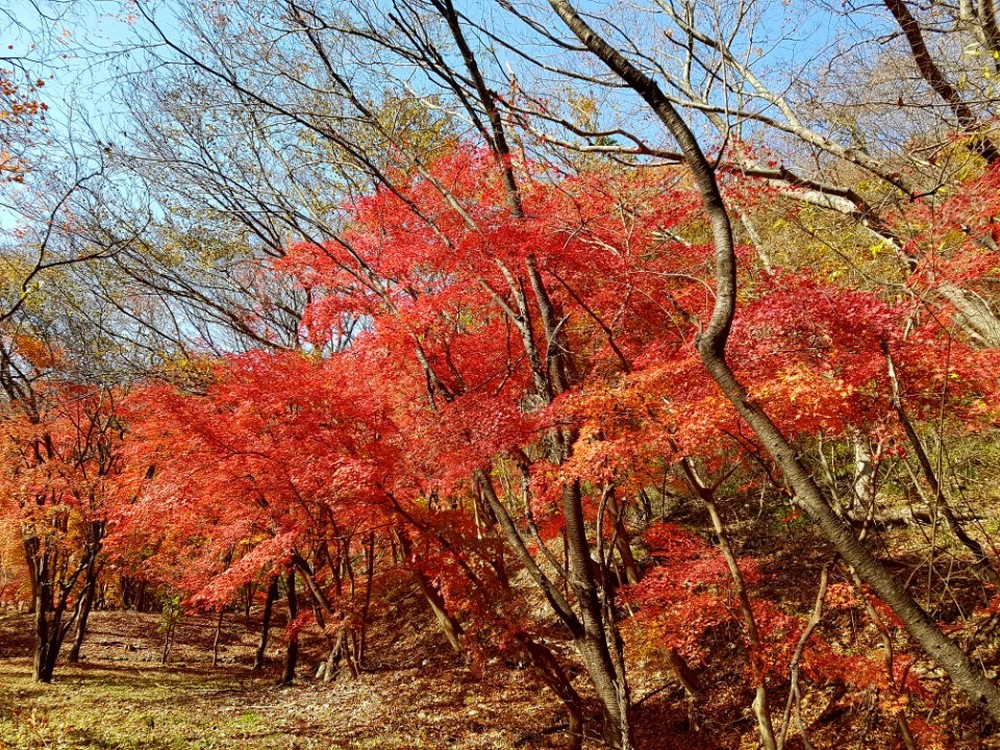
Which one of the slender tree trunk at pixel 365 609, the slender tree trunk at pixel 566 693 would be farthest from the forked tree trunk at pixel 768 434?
→ the slender tree trunk at pixel 365 609

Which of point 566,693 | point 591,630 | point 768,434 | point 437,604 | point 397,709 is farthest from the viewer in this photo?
point 437,604

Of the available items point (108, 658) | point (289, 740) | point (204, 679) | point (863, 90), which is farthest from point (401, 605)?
point (863, 90)

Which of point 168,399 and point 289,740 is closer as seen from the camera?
point 289,740

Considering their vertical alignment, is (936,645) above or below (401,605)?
above

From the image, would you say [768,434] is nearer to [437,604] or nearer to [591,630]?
[591,630]

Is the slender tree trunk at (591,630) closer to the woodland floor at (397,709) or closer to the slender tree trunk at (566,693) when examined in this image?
the slender tree trunk at (566,693)

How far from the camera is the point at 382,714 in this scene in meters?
10.3

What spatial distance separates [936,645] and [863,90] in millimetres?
7028

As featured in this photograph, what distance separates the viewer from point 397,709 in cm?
1062

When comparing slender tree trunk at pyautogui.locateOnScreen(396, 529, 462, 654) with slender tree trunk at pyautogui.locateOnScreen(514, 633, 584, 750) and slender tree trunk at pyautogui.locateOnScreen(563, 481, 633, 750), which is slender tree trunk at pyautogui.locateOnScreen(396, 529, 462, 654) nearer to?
slender tree trunk at pyautogui.locateOnScreen(514, 633, 584, 750)

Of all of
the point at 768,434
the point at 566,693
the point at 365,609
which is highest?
the point at 768,434

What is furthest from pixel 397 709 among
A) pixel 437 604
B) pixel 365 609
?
pixel 365 609

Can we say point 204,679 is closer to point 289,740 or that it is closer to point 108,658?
point 108,658

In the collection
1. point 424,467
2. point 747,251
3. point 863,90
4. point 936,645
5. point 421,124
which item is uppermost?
point 421,124
